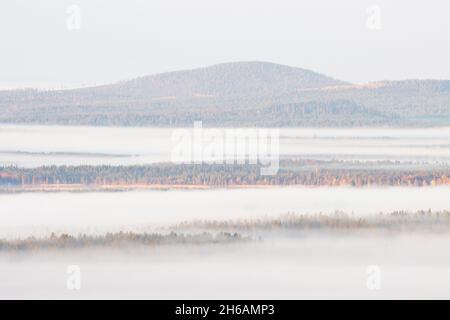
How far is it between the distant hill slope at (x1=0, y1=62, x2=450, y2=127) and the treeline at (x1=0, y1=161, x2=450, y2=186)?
634 cm

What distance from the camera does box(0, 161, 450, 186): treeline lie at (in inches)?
720

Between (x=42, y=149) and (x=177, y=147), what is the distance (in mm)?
2404

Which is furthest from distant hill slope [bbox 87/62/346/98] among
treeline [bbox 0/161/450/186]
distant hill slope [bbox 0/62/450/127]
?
treeline [bbox 0/161/450/186]

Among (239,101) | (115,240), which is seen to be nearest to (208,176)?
(115,240)

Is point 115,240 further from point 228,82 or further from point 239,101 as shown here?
point 228,82

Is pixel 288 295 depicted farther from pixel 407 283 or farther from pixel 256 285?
pixel 407 283

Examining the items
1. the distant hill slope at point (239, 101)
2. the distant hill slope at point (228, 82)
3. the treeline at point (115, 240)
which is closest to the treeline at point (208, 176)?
the treeline at point (115, 240)

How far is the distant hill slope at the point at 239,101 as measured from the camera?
26.4 metres

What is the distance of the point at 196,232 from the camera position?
13766mm

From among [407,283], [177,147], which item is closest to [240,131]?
[177,147]

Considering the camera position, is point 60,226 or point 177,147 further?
point 177,147

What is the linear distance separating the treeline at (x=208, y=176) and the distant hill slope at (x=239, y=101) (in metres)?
6.34

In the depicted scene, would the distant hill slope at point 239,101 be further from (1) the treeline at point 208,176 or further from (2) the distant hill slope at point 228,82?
(1) the treeline at point 208,176
